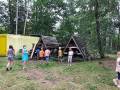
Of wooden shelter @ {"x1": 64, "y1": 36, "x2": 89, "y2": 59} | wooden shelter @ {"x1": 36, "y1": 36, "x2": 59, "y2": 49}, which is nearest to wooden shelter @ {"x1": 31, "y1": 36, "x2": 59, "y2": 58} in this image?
wooden shelter @ {"x1": 36, "y1": 36, "x2": 59, "y2": 49}

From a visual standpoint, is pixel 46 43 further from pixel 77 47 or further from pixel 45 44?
pixel 77 47

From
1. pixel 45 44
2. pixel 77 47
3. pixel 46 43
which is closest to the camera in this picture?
pixel 77 47

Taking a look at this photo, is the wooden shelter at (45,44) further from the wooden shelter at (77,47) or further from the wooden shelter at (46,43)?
the wooden shelter at (77,47)

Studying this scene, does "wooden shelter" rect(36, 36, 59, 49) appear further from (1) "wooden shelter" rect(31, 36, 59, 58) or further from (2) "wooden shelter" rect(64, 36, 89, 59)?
(2) "wooden shelter" rect(64, 36, 89, 59)

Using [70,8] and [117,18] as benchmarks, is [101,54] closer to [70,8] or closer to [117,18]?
[117,18]

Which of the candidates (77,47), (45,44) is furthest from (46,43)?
(77,47)

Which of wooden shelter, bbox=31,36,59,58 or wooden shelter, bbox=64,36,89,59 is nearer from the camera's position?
wooden shelter, bbox=64,36,89,59

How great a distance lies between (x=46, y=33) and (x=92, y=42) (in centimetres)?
2420

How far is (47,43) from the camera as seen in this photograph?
3384 centimetres

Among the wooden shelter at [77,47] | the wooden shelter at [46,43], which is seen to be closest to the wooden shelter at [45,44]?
the wooden shelter at [46,43]

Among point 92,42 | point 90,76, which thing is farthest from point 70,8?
point 90,76

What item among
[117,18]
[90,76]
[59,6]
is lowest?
[90,76]

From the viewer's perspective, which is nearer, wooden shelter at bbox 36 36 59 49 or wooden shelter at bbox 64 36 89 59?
wooden shelter at bbox 64 36 89 59

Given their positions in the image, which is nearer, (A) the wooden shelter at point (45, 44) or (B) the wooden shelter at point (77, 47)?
(B) the wooden shelter at point (77, 47)
